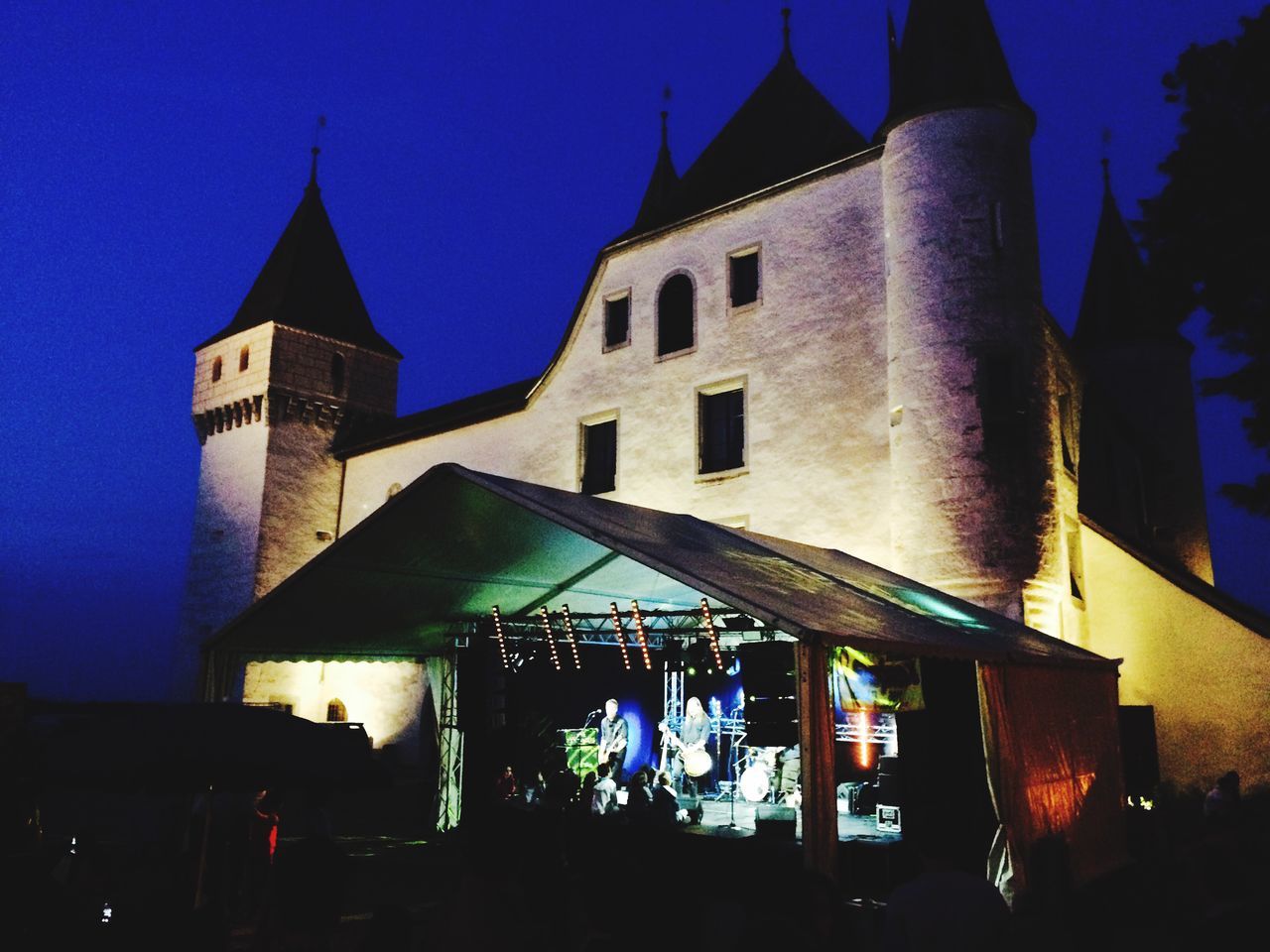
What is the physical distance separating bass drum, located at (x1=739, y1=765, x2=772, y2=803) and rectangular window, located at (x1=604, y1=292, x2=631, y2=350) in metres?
9.09

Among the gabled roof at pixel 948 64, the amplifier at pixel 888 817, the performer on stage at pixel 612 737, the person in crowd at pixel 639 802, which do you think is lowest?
the amplifier at pixel 888 817

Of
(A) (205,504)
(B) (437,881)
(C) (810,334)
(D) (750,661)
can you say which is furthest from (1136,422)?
(A) (205,504)

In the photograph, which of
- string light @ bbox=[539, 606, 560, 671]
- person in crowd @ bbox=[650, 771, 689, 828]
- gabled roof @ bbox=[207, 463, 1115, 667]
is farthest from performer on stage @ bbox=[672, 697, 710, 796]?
string light @ bbox=[539, 606, 560, 671]

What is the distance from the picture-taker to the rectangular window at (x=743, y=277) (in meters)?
18.2

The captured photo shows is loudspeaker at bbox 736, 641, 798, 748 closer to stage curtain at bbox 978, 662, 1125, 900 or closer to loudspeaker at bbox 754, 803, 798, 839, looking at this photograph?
loudspeaker at bbox 754, 803, 798, 839

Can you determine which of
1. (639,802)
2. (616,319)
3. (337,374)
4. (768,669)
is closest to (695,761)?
(639,802)

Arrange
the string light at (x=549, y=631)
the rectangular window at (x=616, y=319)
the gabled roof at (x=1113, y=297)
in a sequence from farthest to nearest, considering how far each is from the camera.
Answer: the gabled roof at (x=1113, y=297) < the rectangular window at (x=616, y=319) < the string light at (x=549, y=631)

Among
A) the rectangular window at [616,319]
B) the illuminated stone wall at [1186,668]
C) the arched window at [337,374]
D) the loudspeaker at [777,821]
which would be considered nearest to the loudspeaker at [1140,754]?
the illuminated stone wall at [1186,668]

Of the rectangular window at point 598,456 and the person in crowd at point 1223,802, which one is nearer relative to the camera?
the person in crowd at point 1223,802

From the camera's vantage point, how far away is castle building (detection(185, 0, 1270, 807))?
14680 mm

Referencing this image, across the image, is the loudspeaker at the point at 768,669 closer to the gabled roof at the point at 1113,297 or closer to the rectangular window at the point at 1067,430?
the rectangular window at the point at 1067,430

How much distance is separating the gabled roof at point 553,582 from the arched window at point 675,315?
6.53 metres

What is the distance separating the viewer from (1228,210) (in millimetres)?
12391

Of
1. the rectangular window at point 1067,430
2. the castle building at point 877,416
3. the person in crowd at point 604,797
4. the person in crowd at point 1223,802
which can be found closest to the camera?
the person in crowd at point 1223,802
